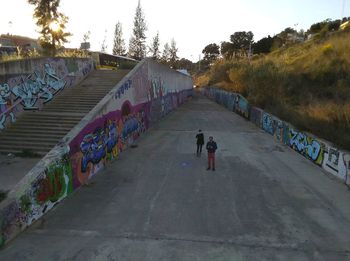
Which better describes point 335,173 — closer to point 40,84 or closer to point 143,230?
point 143,230

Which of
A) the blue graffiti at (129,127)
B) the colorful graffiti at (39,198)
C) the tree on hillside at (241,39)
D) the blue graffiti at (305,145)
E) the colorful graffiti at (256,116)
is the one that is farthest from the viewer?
the tree on hillside at (241,39)

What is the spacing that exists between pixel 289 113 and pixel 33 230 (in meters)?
18.3

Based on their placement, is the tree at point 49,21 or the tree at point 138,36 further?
the tree at point 138,36

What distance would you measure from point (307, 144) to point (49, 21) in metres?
26.4

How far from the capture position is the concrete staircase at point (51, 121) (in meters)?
17.2

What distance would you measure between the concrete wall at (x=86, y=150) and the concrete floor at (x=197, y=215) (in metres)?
0.42

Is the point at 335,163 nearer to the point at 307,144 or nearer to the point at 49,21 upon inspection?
the point at 307,144

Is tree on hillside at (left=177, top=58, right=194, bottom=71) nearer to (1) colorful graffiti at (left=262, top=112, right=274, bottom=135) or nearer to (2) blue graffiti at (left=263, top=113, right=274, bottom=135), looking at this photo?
(1) colorful graffiti at (left=262, top=112, right=274, bottom=135)

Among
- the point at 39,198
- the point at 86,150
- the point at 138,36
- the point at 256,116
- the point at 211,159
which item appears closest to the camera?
the point at 39,198

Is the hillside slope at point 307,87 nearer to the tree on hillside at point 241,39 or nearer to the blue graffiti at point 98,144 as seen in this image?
the blue graffiti at point 98,144

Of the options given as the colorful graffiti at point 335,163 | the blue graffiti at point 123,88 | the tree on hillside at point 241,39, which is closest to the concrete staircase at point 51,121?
the blue graffiti at point 123,88

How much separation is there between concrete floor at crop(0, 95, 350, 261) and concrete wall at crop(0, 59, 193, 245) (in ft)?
1.36

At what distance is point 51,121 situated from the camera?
18.8m

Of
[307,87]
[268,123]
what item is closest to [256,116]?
[268,123]
